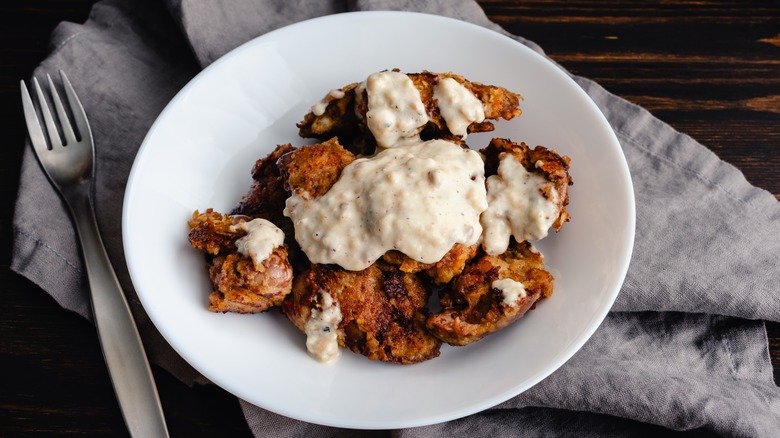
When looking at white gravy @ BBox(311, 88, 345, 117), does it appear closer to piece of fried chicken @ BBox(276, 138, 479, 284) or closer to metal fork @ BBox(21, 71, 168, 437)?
piece of fried chicken @ BBox(276, 138, 479, 284)

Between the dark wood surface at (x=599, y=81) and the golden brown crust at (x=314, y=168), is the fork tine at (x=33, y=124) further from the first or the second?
the golden brown crust at (x=314, y=168)

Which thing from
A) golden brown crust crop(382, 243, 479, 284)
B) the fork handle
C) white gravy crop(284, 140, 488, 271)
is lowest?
the fork handle

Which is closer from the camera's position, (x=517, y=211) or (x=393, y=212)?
(x=393, y=212)

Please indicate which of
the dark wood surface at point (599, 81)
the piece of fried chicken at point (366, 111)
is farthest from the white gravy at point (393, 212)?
the dark wood surface at point (599, 81)

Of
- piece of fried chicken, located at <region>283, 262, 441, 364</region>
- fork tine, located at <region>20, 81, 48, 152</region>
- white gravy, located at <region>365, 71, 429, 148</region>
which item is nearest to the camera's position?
piece of fried chicken, located at <region>283, 262, 441, 364</region>

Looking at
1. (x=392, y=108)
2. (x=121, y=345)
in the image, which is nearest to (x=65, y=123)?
(x=121, y=345)

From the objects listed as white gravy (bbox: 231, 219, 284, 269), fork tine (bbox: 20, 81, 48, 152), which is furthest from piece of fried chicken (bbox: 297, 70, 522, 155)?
fork tine (bbox: 20, 81, 48, 152)

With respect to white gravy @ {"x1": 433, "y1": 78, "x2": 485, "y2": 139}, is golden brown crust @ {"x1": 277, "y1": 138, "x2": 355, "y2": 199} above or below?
below

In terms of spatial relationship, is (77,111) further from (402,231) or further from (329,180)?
(402,231)
